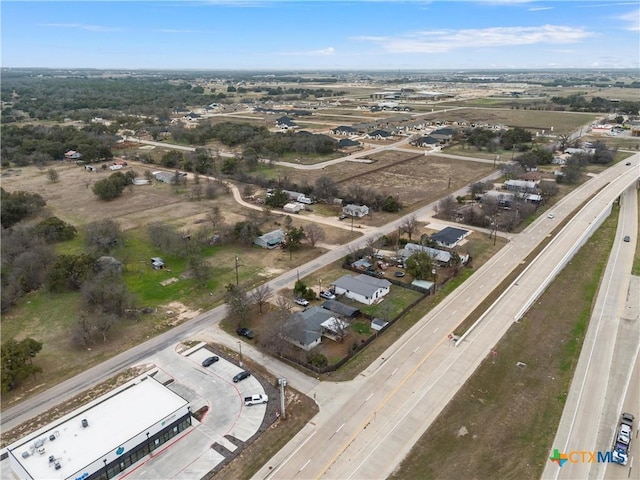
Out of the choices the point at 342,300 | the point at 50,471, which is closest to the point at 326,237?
the point at 342,300

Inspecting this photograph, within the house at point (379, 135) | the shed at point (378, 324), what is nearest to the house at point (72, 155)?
the house at point (379, 135)

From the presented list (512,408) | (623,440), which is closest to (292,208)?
(512,408)

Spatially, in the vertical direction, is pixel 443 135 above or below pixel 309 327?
above

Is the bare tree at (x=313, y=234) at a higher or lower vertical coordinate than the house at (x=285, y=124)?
lower

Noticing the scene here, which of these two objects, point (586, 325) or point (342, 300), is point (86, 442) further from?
point (586, 325)

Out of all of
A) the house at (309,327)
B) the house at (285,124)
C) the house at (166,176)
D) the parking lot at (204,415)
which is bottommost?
the parking lot at (204,415)

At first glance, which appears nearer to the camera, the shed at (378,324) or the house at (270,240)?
the shed at (378,324)

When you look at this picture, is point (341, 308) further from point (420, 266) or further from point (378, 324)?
point (420, 266)

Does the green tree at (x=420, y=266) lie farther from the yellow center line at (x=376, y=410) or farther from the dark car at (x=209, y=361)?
the dark car at (x=209, y=361)
